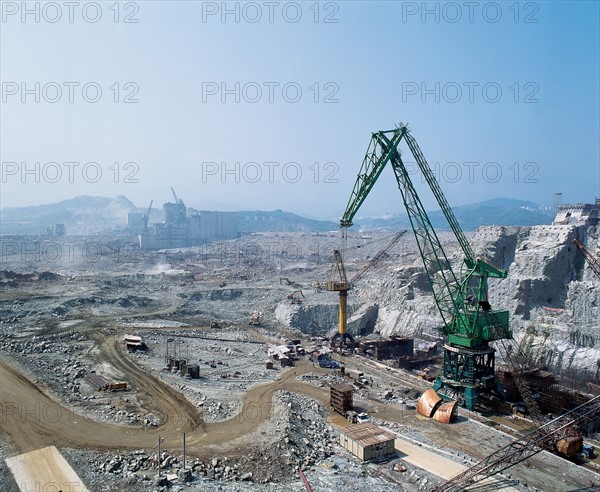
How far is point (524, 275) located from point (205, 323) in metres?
32.0

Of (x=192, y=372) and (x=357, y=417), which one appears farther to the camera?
(x=192, y=372)

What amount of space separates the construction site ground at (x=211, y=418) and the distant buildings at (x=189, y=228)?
359 feet

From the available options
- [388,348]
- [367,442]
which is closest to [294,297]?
[388,348]

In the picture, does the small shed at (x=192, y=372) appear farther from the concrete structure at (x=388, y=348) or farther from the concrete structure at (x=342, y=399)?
the concrete structure at (x=388, y=348)

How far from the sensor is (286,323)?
51344 millimetres

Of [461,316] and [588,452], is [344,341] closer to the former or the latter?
[461,316]

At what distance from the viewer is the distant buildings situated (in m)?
152

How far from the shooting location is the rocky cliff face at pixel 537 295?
36594 mm

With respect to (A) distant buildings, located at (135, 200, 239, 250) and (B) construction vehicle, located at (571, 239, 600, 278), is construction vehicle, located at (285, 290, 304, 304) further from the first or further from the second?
(A) distant buildings, located at (135, 200, 239, 250)

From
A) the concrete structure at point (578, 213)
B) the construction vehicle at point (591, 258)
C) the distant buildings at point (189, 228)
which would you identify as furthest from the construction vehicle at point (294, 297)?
the distant buildings at point (189, 228)

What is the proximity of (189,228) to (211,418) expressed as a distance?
151m

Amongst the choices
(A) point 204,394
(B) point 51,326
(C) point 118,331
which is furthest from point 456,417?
(B) point 51,326

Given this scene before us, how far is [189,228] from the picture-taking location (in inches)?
6594

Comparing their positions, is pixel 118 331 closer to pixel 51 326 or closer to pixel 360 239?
pixel 51 326
